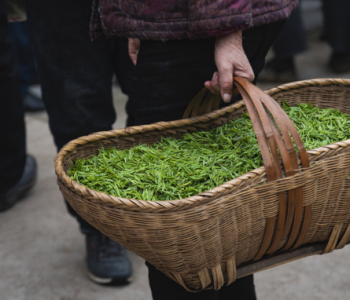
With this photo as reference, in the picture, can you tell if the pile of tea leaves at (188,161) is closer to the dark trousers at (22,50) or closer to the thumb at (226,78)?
the thumb at (226,78)

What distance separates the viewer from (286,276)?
65.9 inches

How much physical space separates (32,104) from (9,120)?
161 cm

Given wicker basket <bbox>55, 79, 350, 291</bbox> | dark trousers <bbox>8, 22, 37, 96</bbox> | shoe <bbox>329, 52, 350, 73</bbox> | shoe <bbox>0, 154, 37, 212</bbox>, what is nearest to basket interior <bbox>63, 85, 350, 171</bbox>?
wicker basket <bbox>55, 79, 350, 291</bbox>

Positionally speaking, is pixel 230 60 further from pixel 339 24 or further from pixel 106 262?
pixel 339 24

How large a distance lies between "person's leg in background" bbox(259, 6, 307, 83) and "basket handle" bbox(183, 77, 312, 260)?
2565 millimetres

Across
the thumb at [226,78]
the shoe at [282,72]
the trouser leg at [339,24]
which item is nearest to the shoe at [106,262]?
the thumb at [226,78]

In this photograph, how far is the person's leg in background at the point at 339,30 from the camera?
3693 millimetres

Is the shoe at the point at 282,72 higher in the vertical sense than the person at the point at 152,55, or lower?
lower

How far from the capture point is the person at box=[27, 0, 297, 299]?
0.98 meters

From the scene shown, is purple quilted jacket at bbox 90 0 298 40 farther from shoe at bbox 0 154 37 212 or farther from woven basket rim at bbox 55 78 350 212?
shoe at bbox 0 154 37 212

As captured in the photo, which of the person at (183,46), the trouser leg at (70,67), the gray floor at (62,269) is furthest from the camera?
the gray floor at (62,269)

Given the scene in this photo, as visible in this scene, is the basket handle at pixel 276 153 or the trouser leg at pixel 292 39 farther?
the trouser leg at pixel 292 39

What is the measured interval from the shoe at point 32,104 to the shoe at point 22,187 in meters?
1.21

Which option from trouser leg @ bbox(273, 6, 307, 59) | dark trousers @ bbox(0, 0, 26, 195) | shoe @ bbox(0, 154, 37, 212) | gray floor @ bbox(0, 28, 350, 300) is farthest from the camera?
trouser leg @ bbox(273, 6, 307, 59)
